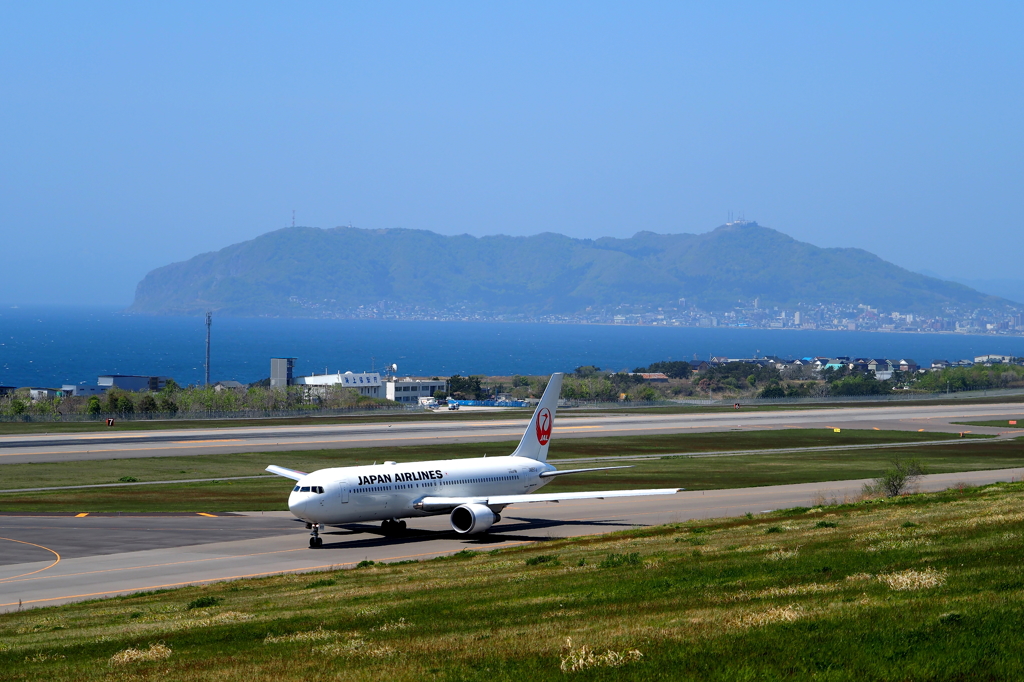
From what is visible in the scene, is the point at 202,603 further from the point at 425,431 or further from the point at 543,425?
the point at 425,431

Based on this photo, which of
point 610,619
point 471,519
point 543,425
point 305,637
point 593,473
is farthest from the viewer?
point 593,473

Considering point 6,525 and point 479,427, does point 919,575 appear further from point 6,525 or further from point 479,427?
point 479,427

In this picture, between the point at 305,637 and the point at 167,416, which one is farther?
the point at 167,416

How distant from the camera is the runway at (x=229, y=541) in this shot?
37.8 metres

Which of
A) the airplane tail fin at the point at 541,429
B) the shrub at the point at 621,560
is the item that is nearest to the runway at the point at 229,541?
the airplane tail fin at the point at 541,429

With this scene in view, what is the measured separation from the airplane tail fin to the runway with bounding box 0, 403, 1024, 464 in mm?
43342

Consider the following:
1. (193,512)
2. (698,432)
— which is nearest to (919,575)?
(193,512)

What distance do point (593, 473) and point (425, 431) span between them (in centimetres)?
4362

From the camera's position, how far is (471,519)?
156ft

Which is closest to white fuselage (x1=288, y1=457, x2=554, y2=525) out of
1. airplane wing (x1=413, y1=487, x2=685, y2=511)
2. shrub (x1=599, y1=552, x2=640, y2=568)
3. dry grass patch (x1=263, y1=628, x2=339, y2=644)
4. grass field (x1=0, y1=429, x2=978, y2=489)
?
airplane wing (x1=413, y1=487, x2=685, y2=511)

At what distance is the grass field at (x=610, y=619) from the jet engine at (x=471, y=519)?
12.1 metres

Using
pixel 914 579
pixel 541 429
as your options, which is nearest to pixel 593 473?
pixel 541 429

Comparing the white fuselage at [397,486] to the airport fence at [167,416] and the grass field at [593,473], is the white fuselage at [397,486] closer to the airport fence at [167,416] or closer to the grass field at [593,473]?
the grass field at [593,473]

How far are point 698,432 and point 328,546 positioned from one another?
8069cm
